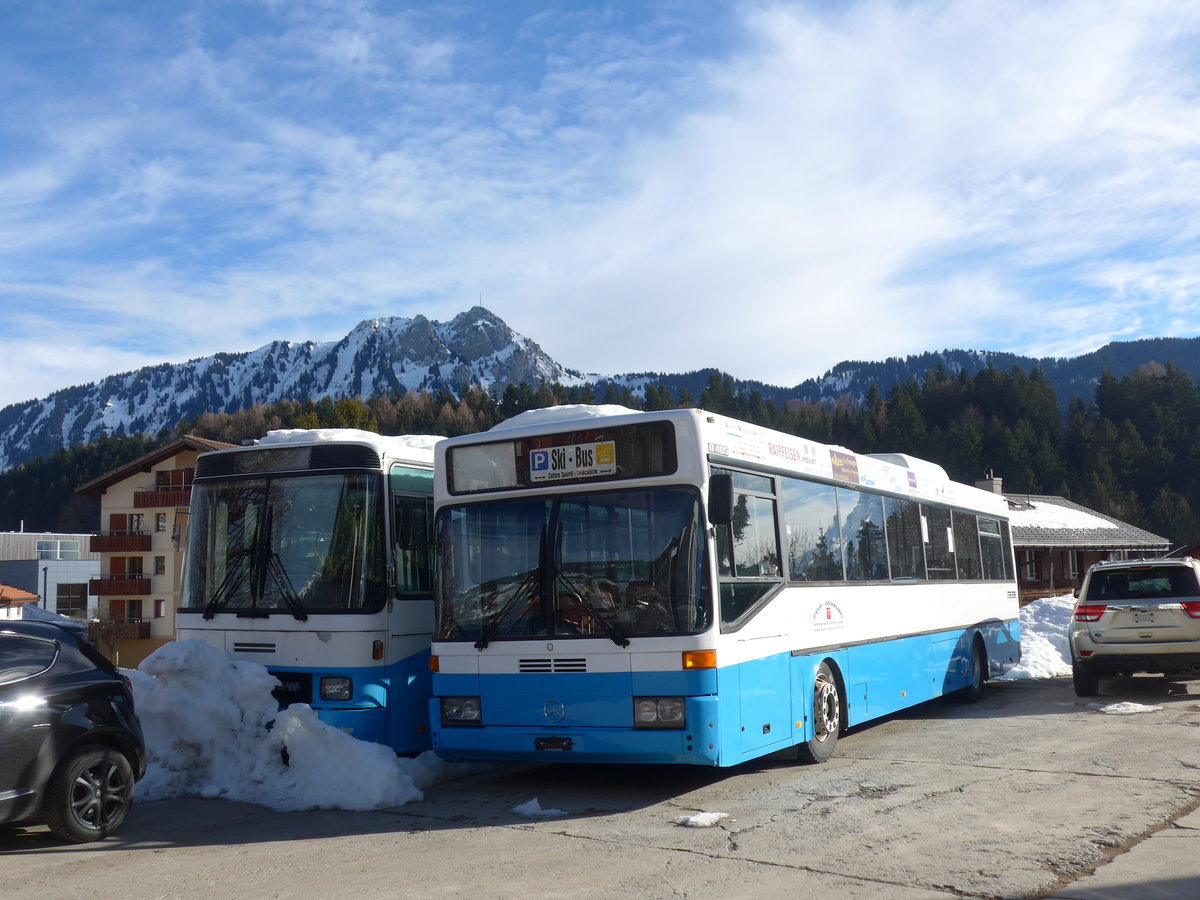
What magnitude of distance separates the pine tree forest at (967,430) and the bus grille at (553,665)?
8311cm

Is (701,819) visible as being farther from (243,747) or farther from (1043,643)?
(1043,643)

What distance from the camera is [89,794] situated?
7488 mm

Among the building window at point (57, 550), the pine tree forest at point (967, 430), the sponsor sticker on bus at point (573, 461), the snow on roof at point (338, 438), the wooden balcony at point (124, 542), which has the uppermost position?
the pine tree forest at point (967, 430)

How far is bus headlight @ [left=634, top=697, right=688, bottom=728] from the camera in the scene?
8078 mm

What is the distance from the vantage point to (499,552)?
888 cm

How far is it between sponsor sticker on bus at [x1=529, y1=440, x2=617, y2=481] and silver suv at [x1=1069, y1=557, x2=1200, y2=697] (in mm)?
8974

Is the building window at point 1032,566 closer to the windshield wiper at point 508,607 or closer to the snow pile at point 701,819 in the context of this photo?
the windshield wiper at point 508,607

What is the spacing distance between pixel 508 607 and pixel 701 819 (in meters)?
2.24

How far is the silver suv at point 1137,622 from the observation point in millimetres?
14156

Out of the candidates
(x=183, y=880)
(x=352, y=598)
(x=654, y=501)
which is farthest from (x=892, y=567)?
(x=183, y=880)

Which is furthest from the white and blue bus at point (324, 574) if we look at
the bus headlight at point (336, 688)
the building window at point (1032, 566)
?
the building window at point (1032, 566)

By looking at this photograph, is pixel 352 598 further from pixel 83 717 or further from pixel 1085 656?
pixel 1085 656

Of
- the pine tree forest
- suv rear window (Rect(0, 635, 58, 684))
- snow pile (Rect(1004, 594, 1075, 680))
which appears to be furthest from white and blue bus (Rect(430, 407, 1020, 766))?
the pine tree forest

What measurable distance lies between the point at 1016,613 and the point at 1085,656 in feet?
10.7
